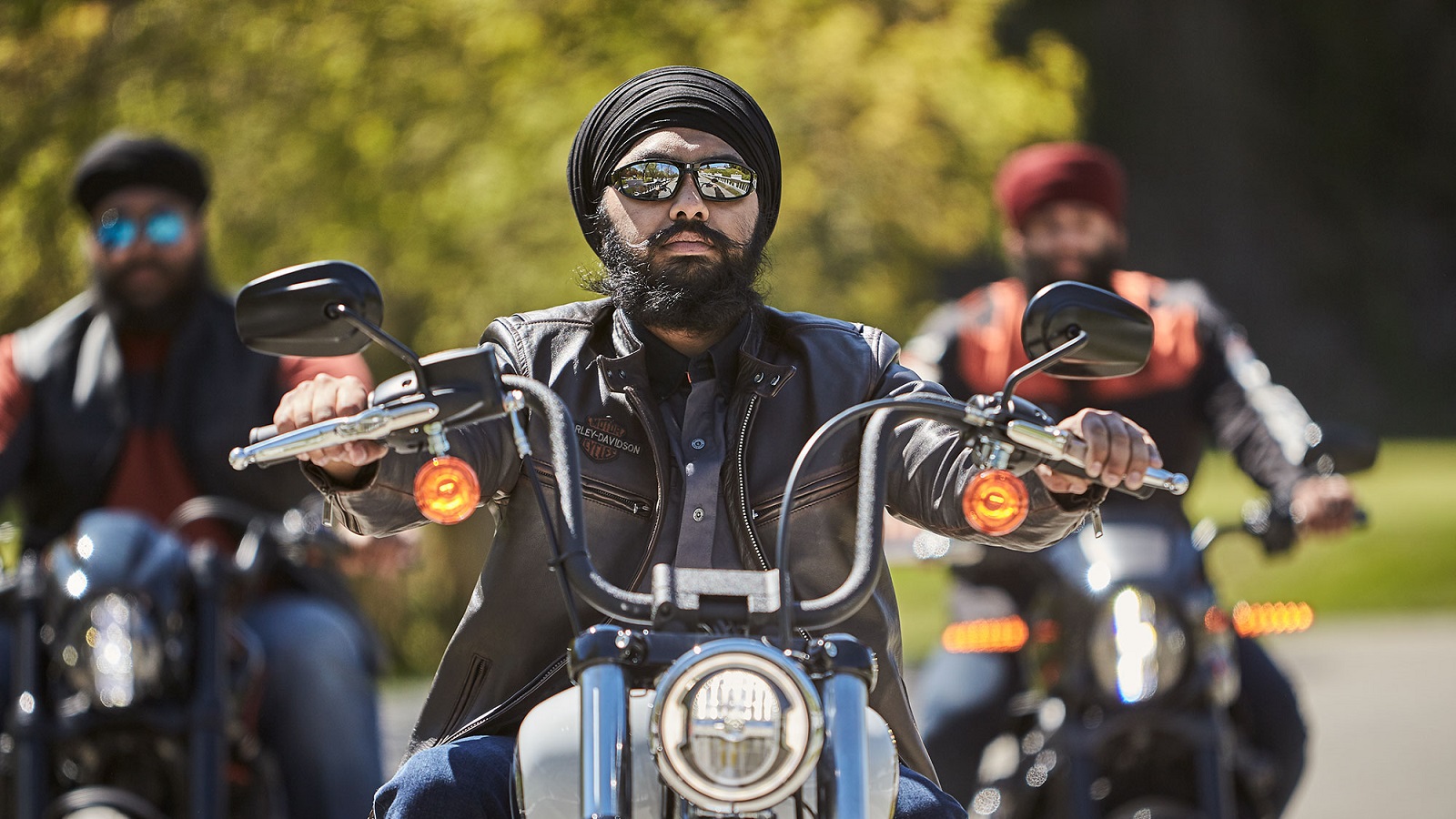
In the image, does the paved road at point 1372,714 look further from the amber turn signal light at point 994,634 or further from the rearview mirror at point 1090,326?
the rearview mirror at point 1090,326

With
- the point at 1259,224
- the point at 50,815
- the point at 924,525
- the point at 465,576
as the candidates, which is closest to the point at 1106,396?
the point at 924,525

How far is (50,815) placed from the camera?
4.04 m

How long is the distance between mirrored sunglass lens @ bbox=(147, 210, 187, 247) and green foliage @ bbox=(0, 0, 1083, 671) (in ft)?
13.7

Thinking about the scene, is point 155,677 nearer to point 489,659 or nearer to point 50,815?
point 50,815

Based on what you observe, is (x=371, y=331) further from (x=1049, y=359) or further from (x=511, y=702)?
(x=1049, y=359)

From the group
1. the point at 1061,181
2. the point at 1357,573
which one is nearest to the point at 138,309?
the point at 1061,181

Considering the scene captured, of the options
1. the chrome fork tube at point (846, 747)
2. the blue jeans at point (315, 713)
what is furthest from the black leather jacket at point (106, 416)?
the chrome fork tube at point (846, 747)

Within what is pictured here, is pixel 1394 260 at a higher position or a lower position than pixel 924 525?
higher

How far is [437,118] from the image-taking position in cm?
988

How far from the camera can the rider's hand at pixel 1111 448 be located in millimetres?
2465

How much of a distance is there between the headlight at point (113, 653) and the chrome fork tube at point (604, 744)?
87.7 inches

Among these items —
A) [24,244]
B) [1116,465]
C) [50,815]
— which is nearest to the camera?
[1116,465]

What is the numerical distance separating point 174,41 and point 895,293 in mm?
4312

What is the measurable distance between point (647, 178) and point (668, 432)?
0.38 m
